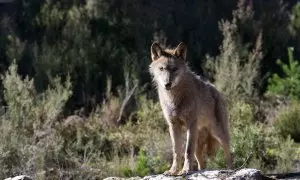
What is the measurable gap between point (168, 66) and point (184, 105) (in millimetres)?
427

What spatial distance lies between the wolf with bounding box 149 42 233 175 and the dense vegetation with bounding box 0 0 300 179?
1.87ft

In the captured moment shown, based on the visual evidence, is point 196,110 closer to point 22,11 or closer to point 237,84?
point 237,84

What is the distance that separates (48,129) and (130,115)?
93.9 inches

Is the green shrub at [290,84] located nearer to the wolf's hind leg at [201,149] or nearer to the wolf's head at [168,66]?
the wolf's hind leg at [201,149]

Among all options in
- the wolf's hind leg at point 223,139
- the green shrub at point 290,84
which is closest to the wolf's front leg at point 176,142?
the wolf's hind leg at point 223,139

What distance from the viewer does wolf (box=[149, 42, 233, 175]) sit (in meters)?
7.00

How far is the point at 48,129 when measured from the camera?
412 inches

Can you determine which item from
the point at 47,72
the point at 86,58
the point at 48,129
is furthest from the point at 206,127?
the point at 86,58

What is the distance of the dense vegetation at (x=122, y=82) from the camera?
9.98 m

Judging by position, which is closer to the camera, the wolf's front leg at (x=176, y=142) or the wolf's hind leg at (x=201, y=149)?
the wolf's front leg at (x=176, y=142)

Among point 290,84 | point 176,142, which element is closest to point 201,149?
point 176,142

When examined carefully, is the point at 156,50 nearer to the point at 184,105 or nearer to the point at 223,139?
the point at 184,105

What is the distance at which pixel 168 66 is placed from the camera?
282 inches

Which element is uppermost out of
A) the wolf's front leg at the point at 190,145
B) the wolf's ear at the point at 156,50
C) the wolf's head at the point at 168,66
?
the wolf's ear at the point at 156,50
